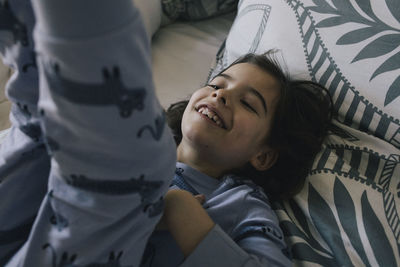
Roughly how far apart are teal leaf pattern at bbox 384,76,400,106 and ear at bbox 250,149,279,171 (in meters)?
0.25

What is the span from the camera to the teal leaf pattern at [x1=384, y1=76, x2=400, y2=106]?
68 centimetres

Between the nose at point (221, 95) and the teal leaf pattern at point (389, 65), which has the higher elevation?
the teal leaf pattern at point (389, 65)

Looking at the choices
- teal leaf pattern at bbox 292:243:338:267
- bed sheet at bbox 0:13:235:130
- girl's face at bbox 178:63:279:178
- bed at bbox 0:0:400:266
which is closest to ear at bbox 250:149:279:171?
girl's face at bbox 178:63:279:178

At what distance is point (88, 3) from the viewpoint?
0.95 ft

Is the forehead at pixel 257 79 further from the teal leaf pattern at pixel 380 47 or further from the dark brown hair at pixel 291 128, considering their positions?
the teal leaf pattern at pixel 380 47

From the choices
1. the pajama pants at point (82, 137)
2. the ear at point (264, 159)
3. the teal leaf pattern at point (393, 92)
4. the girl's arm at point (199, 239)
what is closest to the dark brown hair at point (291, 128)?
the ear at point (264, 159)

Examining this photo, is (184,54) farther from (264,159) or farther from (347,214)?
(347,214)

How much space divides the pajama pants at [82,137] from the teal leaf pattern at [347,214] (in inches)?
14.1

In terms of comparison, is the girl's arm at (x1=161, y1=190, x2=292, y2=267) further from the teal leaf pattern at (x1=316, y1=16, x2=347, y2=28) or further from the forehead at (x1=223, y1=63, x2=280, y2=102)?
the teal leaf pattern at (x1=316, y1=16, x2=347, y2=28)

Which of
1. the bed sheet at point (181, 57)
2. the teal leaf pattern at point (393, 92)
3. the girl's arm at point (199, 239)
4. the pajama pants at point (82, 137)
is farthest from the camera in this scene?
the bed sheet at point (181, 57)

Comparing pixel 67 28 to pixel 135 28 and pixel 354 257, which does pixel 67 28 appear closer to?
pixel 135 28

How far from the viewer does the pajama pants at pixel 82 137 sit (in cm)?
31

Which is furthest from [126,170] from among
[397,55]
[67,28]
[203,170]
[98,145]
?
[397,55]

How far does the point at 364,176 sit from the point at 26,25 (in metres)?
0.60
